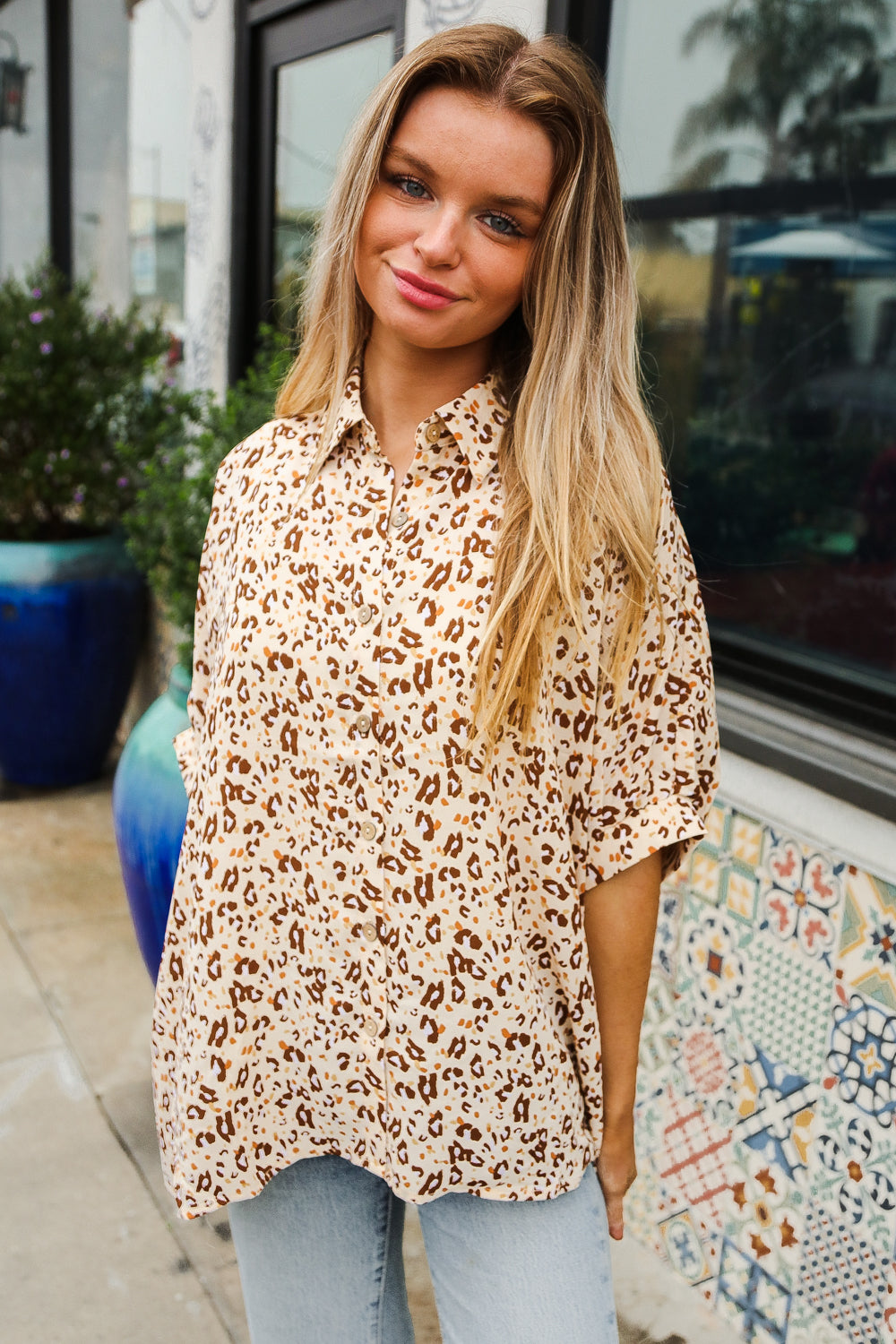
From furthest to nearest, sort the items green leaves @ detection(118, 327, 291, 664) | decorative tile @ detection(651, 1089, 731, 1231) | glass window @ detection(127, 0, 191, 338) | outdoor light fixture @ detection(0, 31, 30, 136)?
outdoor light fixture @ detection(0, 31, 30, 136) < glass window @ detection(127, 0, 191, 338) < green leaves @ detection(118, 327, 291, 664) < decorative tile @ detection(651, 1089, 731, 1231)

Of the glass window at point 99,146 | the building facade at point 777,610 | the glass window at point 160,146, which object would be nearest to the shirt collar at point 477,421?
the building facade at point 777,610

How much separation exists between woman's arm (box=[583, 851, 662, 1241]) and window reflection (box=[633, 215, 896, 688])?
962 millimetres

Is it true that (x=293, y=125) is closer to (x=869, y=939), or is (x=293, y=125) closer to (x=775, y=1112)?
(x=869, y=939)

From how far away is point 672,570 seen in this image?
1147 millimetres

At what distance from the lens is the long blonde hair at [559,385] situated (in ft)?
3.53

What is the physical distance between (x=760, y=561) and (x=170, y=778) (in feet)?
4.12

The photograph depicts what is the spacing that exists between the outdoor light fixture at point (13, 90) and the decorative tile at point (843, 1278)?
617cm

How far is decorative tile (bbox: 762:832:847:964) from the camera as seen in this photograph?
183 cm

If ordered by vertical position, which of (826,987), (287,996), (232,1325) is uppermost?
(287,996)

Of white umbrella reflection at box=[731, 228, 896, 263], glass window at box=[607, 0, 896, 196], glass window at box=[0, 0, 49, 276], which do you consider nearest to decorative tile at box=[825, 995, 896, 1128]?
white umbrella reflection at box=[731, 228, 896, 263]

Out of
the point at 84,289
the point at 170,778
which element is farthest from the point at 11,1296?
the point at 84,289

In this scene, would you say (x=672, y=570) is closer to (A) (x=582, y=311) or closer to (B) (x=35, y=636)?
(A) (x=582, y=311)

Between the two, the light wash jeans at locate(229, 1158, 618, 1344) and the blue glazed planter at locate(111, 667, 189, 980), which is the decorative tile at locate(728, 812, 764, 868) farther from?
the blue glazed planter at locate(111, 667, 189, 980)

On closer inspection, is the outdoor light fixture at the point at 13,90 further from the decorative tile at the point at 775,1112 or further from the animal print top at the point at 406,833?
the decorative tile at the point at 775,1112
